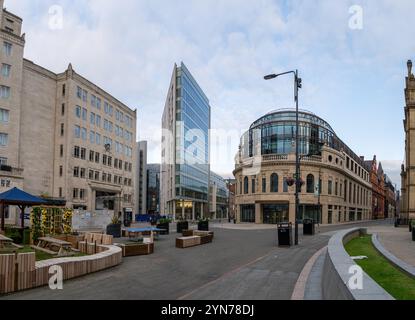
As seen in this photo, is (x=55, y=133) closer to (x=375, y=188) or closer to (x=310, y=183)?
(x=310, y=183)

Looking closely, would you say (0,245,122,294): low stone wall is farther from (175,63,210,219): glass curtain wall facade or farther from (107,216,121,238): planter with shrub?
(175,63,210,219): glass curtain wall facade

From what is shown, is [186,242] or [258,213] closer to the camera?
[186,242]

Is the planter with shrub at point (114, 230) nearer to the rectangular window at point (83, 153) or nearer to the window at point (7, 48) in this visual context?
the window at point (7, 48)

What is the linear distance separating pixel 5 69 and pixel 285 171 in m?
44.5

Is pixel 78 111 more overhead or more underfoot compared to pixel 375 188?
more overhead

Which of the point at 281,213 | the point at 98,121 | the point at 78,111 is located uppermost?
the point at 78,111

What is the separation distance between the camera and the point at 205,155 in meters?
119

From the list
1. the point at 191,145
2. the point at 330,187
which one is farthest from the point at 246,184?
the point at 191,145

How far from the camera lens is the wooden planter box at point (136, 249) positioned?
15.9 meters

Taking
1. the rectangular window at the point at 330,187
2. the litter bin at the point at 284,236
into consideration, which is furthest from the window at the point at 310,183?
the litter bin at the point at 284,236

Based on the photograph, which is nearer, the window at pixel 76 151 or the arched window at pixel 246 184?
the window at pixel 76 151

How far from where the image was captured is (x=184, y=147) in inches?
3706

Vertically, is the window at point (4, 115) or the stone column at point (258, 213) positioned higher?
the window at point (4, 115)

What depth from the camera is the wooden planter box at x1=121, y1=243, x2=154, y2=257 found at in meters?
15.9
